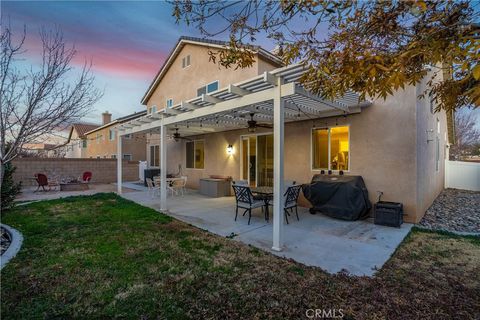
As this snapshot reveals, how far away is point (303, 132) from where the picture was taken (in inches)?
336

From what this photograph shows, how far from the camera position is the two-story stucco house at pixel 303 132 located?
16.2 ft

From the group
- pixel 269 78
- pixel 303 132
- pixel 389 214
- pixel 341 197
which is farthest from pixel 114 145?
pixel 389 214

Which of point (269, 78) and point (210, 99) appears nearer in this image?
point (269, 78)

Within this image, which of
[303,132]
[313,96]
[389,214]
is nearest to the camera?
[313,96]

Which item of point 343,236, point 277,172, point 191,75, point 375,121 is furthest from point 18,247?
point 191,75

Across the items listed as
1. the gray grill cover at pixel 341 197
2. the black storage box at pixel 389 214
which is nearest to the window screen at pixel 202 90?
the gray grill cover at pixel 341 197

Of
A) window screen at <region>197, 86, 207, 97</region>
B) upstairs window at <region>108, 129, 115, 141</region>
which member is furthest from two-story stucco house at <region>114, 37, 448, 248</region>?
upstairs window at <region>108, 129, 115, 141</region>

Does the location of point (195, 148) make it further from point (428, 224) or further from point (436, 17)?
point (436, 17)

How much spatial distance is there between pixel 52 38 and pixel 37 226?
4.42 metres

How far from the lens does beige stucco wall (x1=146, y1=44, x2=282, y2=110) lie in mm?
10398

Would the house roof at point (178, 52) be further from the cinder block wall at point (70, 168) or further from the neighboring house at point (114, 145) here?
the neighboring house at point (114, 145)

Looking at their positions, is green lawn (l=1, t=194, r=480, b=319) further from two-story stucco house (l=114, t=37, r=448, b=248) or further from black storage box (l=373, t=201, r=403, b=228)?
two-story stucco house (l=114, t=37, r=448, b=248)

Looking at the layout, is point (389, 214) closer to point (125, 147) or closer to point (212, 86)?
point (212, 86)

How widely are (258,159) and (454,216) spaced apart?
6706 mm
